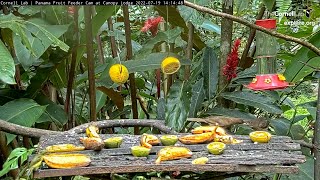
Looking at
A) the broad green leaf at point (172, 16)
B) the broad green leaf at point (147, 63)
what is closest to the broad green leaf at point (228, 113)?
the broad green leaf at point (147, 63)

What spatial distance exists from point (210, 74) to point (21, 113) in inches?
18.3

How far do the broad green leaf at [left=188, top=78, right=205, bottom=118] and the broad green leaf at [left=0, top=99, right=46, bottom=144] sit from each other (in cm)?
37

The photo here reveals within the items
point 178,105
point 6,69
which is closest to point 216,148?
point 6,69

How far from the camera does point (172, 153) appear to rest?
613mm

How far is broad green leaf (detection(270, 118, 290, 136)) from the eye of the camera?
3.96 feet

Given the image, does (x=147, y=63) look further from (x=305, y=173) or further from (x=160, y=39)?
(x=305, y=173)

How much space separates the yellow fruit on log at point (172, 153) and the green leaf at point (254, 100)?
537mm

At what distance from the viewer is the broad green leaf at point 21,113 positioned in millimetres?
1029

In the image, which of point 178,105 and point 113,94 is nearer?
point 178,105

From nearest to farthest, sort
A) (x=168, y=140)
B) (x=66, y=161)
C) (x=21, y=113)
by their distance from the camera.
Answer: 1. (x=66, y=161)
2. (x=168, y=140)
3. (x=21, y=113)

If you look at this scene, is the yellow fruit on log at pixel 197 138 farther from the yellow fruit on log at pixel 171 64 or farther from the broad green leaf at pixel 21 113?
the broad green leaf at pixel 21 113

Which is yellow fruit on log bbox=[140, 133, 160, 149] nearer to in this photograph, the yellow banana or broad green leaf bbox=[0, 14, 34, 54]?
the yellow banana

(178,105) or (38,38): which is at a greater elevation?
(38,38)

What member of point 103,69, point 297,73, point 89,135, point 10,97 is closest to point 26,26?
point 89,135
